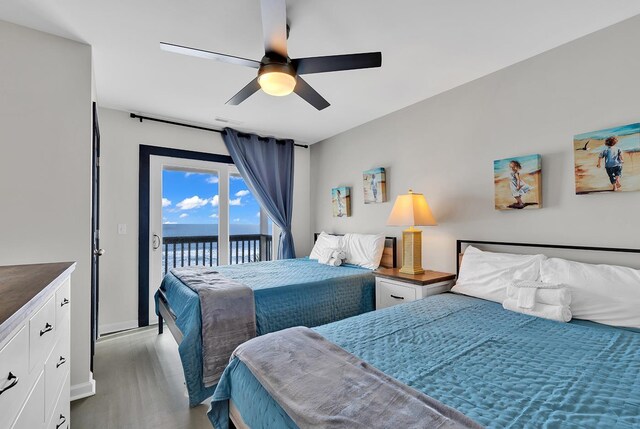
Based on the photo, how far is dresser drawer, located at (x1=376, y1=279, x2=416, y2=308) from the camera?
2577 millimetres

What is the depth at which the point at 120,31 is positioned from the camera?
2.00 m

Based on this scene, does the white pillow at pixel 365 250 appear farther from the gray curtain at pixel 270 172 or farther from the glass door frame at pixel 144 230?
the glass door frame at pixel 144 230

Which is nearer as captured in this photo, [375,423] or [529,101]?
[375,423]

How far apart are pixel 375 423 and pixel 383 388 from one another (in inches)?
6.3

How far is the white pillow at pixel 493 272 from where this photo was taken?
6.83 feet

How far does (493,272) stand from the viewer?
2223mm

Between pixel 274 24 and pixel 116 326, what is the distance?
3.59 meters

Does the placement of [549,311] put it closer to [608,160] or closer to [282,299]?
[608,160]

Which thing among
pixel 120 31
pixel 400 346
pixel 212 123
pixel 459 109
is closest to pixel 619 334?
pixel 400 346

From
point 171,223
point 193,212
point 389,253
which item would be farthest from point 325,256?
point 171,223

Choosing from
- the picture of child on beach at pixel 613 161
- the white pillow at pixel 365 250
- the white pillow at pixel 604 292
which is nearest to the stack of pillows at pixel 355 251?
the white pillow at pixel 365 250

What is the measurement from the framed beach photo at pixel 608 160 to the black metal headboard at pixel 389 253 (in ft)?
5.70

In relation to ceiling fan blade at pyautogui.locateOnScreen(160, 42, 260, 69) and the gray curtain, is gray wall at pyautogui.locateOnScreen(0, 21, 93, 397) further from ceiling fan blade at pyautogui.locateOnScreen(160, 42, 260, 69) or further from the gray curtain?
the gray curtain

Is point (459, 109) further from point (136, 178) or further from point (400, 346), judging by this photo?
point (136, 178)
